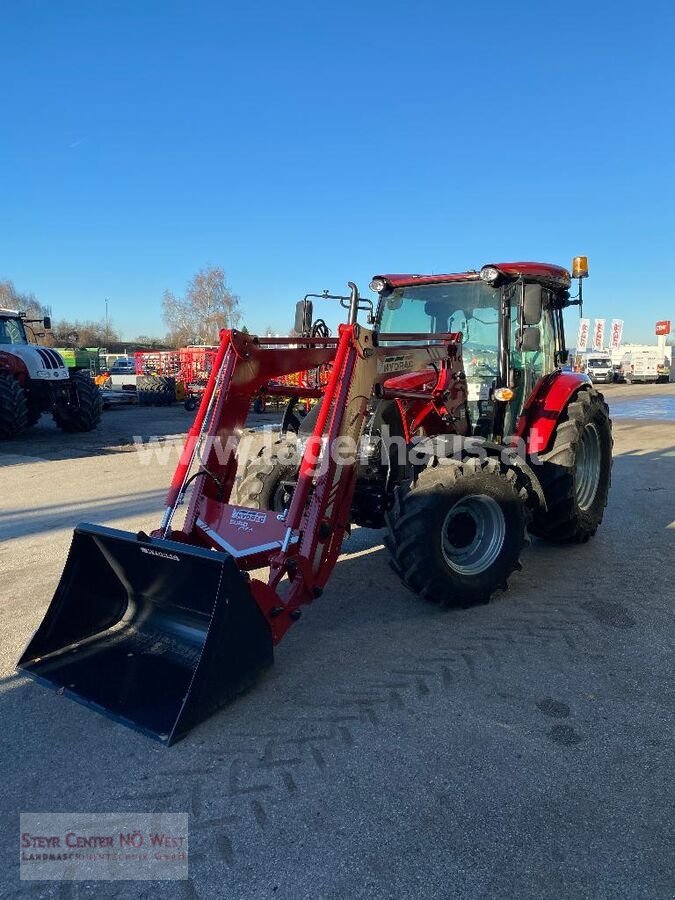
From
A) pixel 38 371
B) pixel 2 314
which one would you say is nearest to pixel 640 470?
pixel 38 371

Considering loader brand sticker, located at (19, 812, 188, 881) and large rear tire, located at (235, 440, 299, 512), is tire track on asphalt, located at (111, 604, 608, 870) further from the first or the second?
large rear tire, located at (235, 440, 299, 512)

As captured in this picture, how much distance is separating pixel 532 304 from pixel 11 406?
1138cm

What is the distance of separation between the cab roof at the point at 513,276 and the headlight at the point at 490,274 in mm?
45

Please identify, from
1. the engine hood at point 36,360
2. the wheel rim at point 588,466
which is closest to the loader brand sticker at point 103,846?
the wheel rim at point 588,466

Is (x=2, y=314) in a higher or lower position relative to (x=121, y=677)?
higher

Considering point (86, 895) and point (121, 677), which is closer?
point (86, 895)

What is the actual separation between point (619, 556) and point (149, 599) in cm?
398

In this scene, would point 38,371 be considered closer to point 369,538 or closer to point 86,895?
point 369,538

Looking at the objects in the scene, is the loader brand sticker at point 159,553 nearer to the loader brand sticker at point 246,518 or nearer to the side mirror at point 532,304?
the loader brand sticker at point 246,518

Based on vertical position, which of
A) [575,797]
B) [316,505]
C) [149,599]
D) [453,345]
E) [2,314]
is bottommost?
[575,797]

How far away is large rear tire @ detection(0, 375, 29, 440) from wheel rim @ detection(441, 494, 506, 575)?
1126cm

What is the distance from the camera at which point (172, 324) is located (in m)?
52.6

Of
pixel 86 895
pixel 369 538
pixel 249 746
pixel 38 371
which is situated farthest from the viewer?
pixel 38 371

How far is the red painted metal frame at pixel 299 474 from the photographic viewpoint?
3498 millimetres
